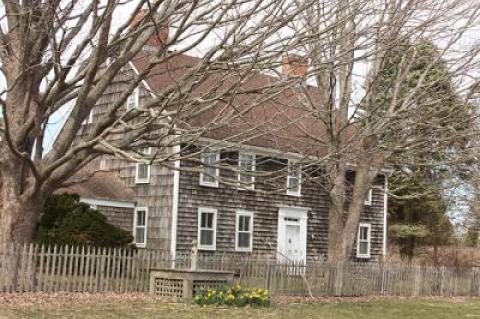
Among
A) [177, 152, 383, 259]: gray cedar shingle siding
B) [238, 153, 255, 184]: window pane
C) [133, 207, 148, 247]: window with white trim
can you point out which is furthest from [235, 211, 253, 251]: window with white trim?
[238, 153, 255, 184]: window pane

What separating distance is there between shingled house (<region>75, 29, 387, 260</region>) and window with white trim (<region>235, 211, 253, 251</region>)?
0.04m

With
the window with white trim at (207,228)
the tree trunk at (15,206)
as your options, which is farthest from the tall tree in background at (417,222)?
the tree trunk at (15,206)

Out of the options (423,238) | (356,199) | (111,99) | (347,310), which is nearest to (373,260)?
(423,238)

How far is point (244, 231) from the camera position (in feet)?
98.7

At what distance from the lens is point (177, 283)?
1858 centimetres

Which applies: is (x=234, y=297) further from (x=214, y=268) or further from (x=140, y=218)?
(x=140, y=218)

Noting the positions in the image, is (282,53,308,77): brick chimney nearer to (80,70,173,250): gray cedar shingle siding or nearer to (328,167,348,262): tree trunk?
(328,167,348,262): tree trunk

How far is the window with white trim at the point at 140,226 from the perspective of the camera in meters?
28.5

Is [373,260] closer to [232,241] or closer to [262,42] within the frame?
[232,241]

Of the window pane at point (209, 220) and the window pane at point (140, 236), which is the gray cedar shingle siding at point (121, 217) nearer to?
the window pane at point (140, 236)

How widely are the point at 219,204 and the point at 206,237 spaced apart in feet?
4.83

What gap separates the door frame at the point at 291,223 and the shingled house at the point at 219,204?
0.14 feet

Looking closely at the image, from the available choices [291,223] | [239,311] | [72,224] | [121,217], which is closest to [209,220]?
[121,217]

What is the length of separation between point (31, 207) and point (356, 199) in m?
12.4
